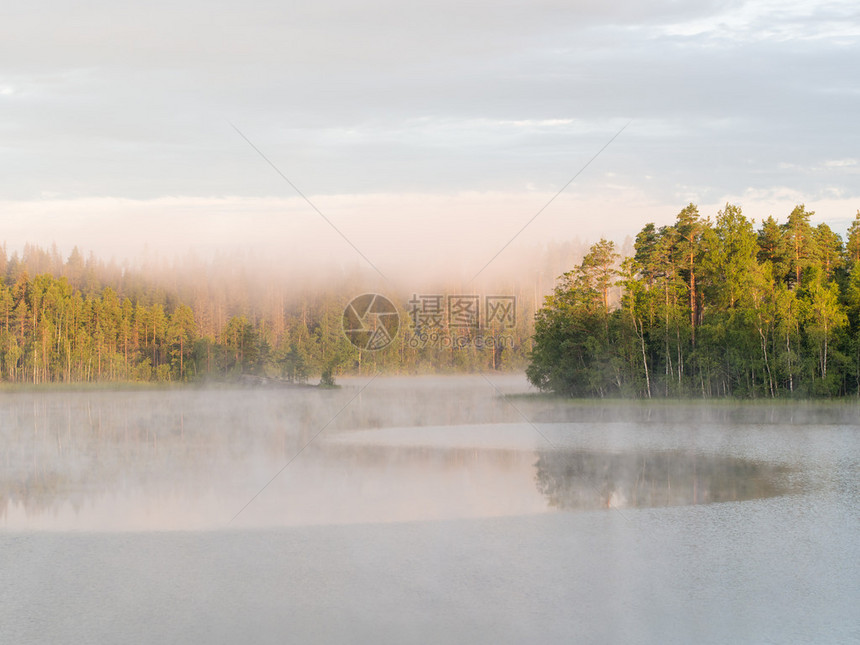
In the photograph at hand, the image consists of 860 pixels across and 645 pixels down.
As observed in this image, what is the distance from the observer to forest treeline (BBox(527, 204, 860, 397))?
38.7 meters

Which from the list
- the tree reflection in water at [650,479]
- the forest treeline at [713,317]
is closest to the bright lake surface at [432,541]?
the tree reflection in water at [650,479]

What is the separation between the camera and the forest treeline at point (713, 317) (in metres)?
38.7

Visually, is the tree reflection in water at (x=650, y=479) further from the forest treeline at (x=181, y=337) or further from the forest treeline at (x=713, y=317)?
the forest treeline at (x=181, y=337)

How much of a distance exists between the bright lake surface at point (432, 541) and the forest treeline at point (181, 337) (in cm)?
4644

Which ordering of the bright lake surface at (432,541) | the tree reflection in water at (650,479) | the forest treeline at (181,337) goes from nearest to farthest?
the bright lake surface at (432,541)
the tree reflection in water at (650,479)
the forest treeline at (181,337)

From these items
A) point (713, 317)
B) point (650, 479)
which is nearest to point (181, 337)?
point (713, 317)

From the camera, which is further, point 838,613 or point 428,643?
point 838,613

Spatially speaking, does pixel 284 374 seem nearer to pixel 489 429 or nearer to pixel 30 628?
pixel 489 429

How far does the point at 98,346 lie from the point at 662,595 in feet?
265

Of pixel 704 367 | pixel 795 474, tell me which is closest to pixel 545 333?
pixel 704 367

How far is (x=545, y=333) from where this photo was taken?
4812 cm

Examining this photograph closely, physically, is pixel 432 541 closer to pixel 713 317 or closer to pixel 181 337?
pixel 713 317

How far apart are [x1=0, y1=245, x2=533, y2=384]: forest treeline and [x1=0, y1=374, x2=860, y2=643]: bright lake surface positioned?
46.4m

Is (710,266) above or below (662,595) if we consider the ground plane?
above
